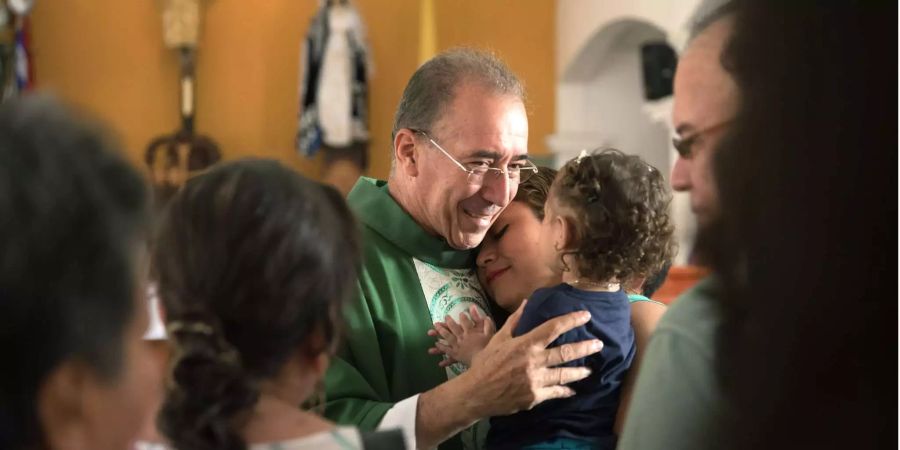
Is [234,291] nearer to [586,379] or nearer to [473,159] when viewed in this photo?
[586,379]

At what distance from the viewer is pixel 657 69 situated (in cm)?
636

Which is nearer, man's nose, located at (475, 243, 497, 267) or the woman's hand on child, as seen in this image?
the woman's hand on child

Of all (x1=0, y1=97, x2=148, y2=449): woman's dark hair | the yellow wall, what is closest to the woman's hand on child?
→ (x1=0, y1=97, x2=148, y2=449): woman's dark hair

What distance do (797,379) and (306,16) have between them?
22.7 ft

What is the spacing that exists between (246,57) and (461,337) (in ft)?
18.9

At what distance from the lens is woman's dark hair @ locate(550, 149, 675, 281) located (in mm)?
1739

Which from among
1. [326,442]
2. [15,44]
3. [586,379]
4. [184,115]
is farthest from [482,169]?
[15,44]

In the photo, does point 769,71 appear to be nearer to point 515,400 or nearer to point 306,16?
point 515,400

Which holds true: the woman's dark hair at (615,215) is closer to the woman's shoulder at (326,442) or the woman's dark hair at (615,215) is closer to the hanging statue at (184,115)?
the woman's shoulder at (326,442)

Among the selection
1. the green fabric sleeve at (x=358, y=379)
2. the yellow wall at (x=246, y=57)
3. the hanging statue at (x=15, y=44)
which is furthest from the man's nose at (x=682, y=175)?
the yellow wall at (x=246, y=57)

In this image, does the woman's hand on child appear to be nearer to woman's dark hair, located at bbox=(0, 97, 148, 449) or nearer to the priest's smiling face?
the priest's smiling face

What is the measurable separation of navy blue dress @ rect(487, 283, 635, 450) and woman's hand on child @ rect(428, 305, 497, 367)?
0.10 metres

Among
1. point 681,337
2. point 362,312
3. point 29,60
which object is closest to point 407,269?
point 362,312

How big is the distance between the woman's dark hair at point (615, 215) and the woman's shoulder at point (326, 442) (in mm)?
806
